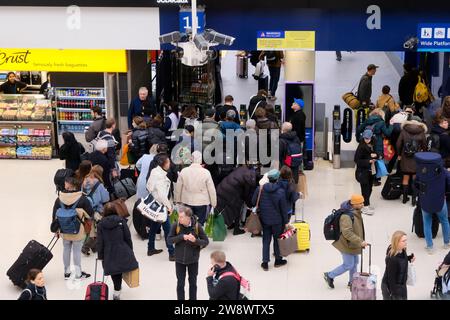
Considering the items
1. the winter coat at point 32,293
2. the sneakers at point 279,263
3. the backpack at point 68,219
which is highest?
the backpack at point 68,219

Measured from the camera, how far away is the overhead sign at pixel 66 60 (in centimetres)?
1709

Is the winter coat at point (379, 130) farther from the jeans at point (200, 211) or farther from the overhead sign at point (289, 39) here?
the jeans at point (200, 211)

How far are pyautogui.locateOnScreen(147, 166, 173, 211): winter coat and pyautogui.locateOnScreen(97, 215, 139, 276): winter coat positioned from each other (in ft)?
5.13

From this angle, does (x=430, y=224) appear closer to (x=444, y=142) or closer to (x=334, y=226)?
(x=444, y=142)

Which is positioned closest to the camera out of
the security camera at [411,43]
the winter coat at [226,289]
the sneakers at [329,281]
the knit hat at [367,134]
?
the winter coat at [226,289]

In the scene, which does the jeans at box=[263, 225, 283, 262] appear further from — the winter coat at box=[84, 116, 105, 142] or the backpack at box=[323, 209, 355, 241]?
the winter coat at box=[84, 116, 105, 142]

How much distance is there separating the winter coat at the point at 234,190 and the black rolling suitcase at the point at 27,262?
2.68m

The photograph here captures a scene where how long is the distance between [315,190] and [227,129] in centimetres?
222

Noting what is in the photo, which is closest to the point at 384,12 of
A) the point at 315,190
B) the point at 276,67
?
the point at 315,190

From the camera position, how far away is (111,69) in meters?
17.2

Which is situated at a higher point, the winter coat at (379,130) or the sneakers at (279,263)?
the winter coat at (379,130)

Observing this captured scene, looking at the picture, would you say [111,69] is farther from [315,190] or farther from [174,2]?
[315,190]

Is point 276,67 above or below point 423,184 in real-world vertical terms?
above

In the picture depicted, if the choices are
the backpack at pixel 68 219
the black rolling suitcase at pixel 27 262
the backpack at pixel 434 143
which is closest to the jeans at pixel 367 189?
the backpack at pixel 434 143
